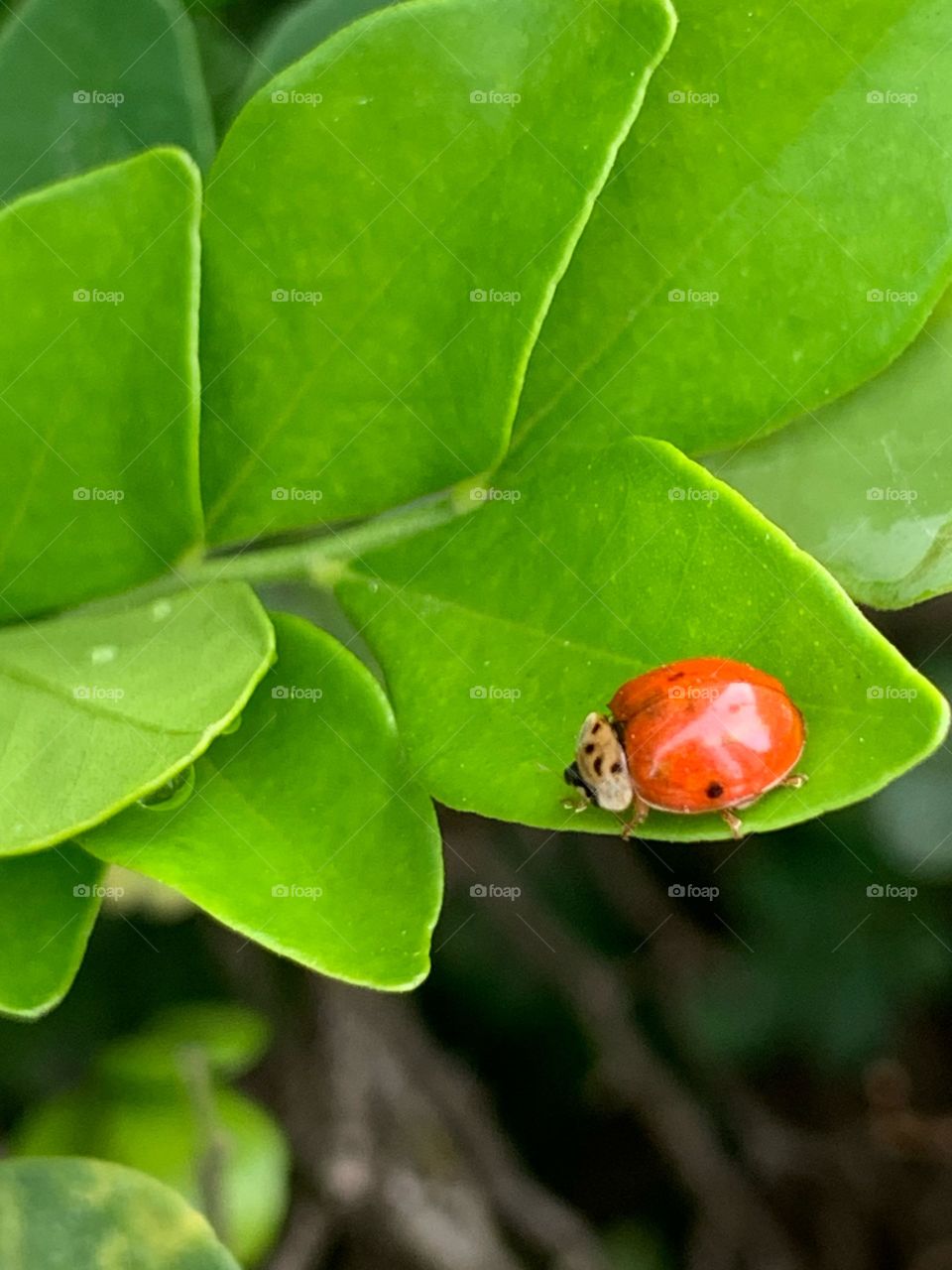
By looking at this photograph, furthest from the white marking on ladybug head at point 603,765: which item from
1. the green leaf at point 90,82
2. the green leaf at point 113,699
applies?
the green leaf at point 90,82

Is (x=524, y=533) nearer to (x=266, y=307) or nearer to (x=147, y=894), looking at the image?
(x=266, y=307)

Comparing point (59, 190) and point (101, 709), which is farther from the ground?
point (59, 190)

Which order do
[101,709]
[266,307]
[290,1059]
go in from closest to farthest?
1. [101,709]
2. [266,307]
3. [290,1059]

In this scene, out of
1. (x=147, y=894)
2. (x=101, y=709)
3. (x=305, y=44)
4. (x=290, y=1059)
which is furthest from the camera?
(x=290, y=1059)

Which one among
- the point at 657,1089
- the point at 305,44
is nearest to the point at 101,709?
the point at 305,44

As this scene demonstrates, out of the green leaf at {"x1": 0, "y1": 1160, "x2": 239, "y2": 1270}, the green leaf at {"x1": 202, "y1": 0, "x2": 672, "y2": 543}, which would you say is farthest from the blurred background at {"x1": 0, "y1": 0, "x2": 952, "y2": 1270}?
the green leaf at {"x1": 202, "y1": 0, "x2": 672, "y2": 543}

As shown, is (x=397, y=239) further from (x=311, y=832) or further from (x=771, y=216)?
(x=311, y=832)

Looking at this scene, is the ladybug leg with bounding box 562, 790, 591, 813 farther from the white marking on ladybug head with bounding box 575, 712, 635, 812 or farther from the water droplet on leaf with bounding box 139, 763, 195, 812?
the water droplet on leaf with bounding box 139, 763, 195, 812
